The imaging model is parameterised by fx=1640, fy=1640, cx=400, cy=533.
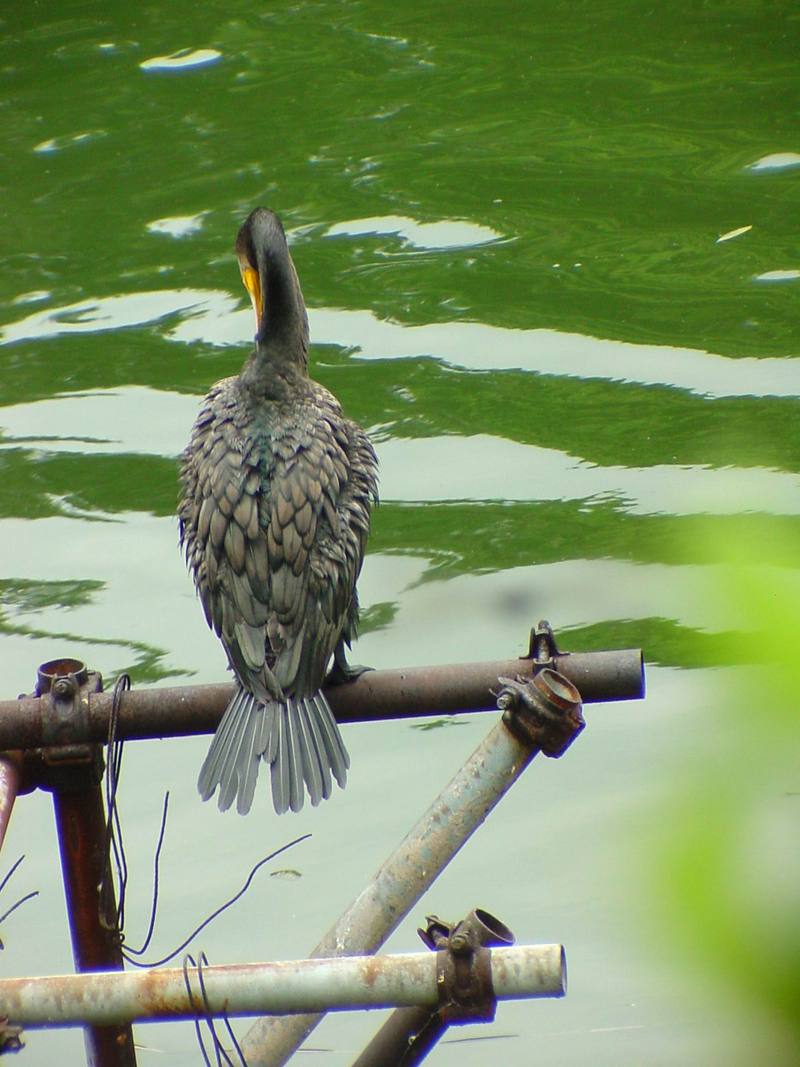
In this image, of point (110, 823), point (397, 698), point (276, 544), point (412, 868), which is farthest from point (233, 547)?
point (412, 868)

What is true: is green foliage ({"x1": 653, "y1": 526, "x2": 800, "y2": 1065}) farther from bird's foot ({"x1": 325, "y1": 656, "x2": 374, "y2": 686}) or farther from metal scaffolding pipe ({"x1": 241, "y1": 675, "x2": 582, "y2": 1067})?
bird's foot ({"x1": 325, "y1": 656, "x2": 374, "y2": 686})

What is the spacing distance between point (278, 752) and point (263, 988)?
109 cm

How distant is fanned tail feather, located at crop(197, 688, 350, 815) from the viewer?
248 centimetres

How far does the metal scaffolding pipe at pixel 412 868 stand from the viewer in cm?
181

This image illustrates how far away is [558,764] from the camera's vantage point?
3748mm

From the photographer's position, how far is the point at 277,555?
2.76m

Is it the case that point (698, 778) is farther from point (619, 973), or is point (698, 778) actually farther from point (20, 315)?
point (20, 315)

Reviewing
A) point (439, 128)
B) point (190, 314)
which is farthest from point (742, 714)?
point (439, 128)

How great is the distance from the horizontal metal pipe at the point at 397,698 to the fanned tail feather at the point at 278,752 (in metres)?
0.29

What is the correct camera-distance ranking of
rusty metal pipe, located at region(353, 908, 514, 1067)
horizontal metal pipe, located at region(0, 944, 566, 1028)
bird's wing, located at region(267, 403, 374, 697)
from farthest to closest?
bird's wing, located at region(267, 403, 374, 697) < rusty metal pipe, located at region(353, 908, 514, 1067) < horizontal metal pipe, located at region(0, 944, 566, 1028)

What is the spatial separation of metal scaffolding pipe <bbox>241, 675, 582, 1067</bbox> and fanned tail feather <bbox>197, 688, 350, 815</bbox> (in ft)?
2.08

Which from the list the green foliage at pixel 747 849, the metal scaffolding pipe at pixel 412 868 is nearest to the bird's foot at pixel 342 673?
the metal scaffolding pipe at pixel 412 868

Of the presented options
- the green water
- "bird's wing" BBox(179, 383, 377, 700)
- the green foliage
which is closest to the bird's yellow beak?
"bird's wing" BBox(179, 383, 377, 700)

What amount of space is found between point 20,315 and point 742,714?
5.42 m
